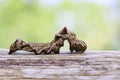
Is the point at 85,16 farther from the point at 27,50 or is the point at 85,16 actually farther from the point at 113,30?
the point at 27,50

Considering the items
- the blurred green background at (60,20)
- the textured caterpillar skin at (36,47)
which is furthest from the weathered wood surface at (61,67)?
the blurred green background at (60,20)

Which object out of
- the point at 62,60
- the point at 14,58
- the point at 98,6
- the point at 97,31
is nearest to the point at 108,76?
the point at 62,60

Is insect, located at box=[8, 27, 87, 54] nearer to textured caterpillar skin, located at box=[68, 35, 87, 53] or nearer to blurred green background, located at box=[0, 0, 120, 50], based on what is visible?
textured caterpillar skin, located at box=[68, 35, 87, 53]

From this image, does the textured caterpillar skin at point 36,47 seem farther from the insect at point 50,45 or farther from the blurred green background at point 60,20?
the blurred green background at point 60,20

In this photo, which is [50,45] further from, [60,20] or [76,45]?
[60,20]

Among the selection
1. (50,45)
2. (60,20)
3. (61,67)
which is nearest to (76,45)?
(50,45)
